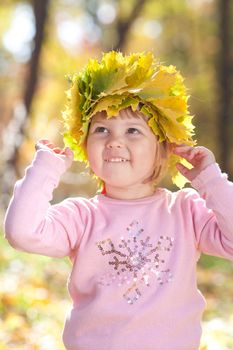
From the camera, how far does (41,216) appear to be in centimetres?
259

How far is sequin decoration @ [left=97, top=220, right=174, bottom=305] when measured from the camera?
8.64ft

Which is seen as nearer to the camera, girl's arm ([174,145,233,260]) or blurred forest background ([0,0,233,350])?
girl's arm ([174,145,233,260])

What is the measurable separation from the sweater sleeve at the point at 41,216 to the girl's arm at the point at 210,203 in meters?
0.49

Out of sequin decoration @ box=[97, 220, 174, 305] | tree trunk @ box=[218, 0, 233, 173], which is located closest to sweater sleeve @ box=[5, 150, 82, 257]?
sequin decoration @ box=[97, 220, 174, 305]

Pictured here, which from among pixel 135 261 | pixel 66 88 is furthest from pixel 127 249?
pixel 66 88

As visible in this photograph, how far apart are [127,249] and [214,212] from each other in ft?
1.22

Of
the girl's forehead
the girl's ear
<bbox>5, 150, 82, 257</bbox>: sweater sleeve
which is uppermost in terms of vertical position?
the girl's forehead

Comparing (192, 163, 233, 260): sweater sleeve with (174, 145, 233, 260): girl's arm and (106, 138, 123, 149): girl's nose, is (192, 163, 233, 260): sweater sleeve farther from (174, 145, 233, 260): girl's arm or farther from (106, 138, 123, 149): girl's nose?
(106, 138, 123, 149): girl's nose

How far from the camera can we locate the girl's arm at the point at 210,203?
267 centimetres

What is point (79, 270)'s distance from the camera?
8.84 feet

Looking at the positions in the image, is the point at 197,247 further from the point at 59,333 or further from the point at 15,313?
Answer: the point at 15,313

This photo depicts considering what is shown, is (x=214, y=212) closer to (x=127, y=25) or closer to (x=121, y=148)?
(x=121, y=148)

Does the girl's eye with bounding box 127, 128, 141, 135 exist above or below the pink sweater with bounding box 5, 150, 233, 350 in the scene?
above

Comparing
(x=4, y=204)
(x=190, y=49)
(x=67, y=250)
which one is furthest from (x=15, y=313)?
(x=190, y=49)
